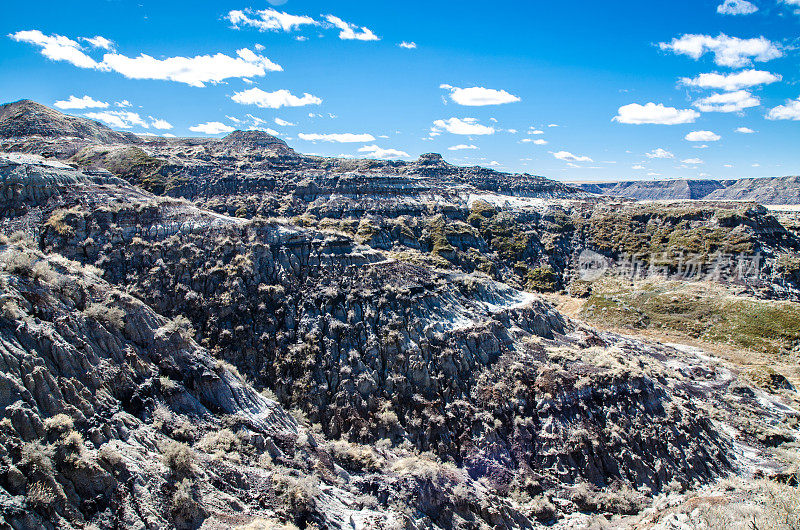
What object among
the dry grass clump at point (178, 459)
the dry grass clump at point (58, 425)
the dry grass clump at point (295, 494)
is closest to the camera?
the dry grass clump at point (58, 425)

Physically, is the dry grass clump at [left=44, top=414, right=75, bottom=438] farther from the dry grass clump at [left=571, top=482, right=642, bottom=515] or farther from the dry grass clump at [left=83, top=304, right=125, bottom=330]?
the dry grass clump at [left=571, top=482, right=642, bottom=515]

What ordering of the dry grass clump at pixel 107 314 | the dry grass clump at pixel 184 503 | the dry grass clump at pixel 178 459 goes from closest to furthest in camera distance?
the dry grass clump at pixel 184 503, the dry grass clump at pixel 178 459, the dry grass clump at pixel 107 314

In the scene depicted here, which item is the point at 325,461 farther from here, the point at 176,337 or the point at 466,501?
the point at 176,337

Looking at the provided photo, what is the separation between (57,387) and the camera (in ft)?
52.9

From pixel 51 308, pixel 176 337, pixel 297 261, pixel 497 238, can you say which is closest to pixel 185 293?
pixel 297 261

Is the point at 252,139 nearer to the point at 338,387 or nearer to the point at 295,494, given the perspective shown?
the point at 338,387

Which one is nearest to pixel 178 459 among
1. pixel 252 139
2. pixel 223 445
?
pixel 223 445

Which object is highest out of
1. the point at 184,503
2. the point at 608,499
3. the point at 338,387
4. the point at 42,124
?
the point at 42,124

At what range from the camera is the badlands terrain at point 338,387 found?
1636cm

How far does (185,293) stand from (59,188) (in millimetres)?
22086

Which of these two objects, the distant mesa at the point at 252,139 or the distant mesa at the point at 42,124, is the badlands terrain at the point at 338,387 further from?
the distant mesa at the point at 252,139

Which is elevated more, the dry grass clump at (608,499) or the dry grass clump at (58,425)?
the dry grass clump at (58,425)

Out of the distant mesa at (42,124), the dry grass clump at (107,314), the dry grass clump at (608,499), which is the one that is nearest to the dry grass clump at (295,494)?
the dry grass clump at (107,314)

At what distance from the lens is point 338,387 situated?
1351 inches
